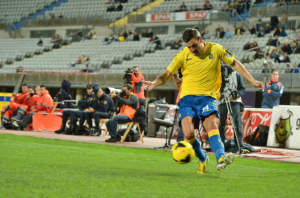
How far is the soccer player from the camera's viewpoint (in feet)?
18.5

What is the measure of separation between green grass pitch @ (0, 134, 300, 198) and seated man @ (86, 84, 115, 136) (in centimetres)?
633

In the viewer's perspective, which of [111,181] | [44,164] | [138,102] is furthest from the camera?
[138,102]

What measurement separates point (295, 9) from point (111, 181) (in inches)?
900

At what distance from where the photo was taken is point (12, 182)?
14.8ft

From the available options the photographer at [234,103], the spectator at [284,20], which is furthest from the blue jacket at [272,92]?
the spectator at [284,20]

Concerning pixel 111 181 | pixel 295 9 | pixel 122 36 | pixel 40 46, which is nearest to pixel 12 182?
pixel 111 181

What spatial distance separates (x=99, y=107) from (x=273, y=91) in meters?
5.42

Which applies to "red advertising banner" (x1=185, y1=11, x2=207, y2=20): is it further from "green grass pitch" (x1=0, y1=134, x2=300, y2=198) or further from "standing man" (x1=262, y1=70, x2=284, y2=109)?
"green grass pitch" (x1=0, y1=134, x2=300, y2=198)

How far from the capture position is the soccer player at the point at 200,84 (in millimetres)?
5652

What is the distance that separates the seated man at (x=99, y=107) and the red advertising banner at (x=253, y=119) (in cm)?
423

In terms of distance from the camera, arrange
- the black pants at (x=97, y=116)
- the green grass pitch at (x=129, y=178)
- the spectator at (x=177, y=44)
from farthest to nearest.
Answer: the spectator at (x=177, y=44)
the black pants at (x=97, y=116)
the green grass pitch at (x=129, y=178)

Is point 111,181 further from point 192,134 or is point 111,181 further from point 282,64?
point 282,64

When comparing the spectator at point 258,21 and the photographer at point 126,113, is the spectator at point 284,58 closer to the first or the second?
the spectator at point 258,21

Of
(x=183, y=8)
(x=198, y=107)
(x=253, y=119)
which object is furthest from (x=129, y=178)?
(x=183, y=8)
